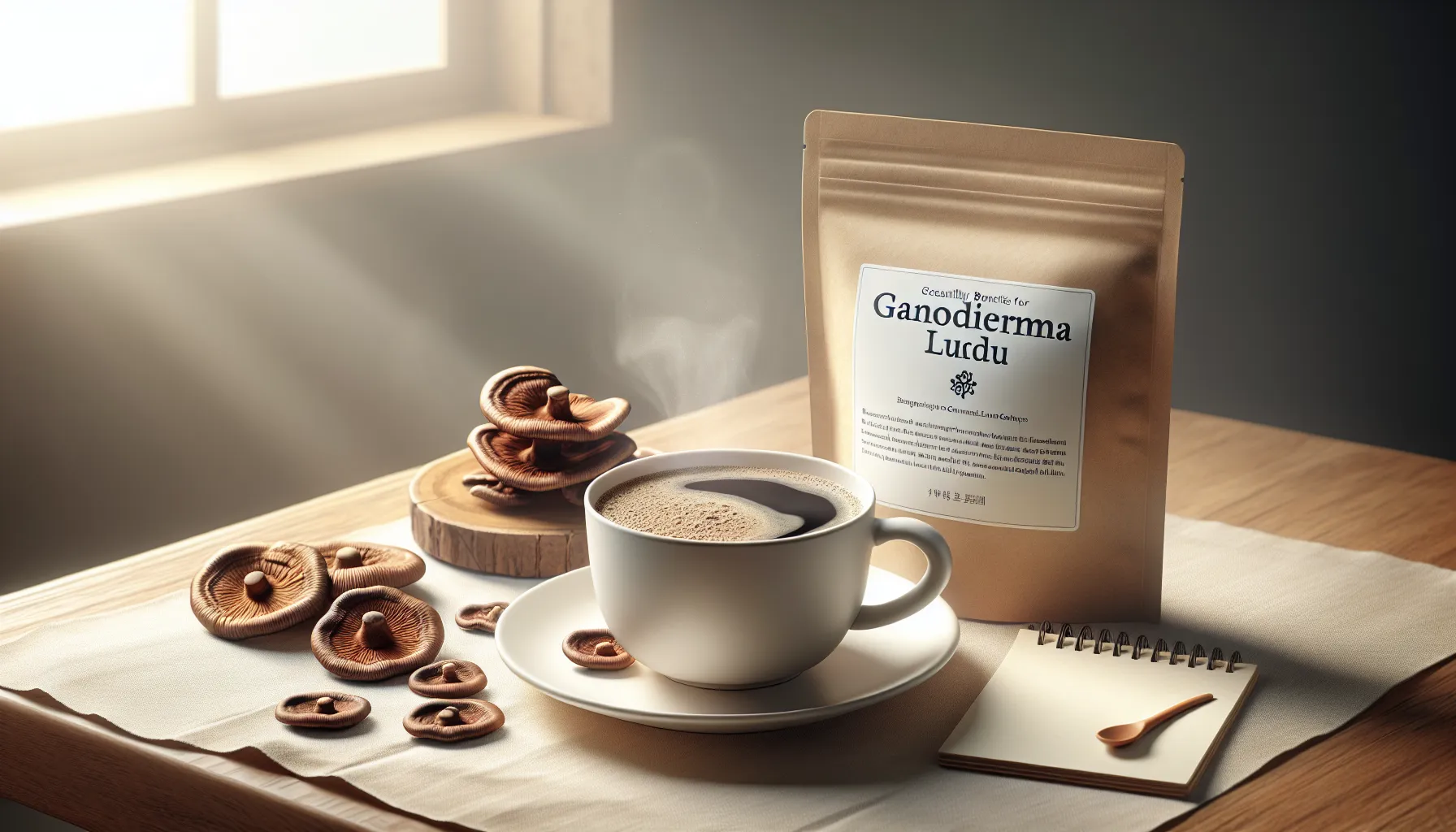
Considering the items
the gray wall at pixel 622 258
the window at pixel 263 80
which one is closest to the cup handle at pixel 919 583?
the gray wall at pixel 622 258

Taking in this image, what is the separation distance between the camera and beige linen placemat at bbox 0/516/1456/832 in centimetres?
60

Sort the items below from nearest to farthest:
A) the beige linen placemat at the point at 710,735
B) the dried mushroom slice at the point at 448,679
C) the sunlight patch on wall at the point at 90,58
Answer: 1. the beige linen placemat at the point at 710,735
2. the dried mushroom slice at the point at 448,679
3. the sunlight patch on wall at the point at 90,58

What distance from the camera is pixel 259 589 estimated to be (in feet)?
2.62

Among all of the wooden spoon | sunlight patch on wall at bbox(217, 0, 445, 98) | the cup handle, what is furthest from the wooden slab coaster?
sunlight patch on wall at bbox(217, 0, 445, 98)

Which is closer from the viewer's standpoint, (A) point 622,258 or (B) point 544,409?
(B) point 544,409

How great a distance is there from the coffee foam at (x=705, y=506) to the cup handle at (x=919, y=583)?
0.02m

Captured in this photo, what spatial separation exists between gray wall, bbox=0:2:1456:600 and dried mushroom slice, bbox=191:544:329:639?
95cm

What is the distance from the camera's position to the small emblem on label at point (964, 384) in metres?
0.81

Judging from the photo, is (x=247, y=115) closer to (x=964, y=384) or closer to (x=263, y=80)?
(x=263, y=80)

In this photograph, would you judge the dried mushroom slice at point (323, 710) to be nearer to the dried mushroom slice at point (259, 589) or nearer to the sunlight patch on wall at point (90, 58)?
the dried mushroom slice at point (259, 589)

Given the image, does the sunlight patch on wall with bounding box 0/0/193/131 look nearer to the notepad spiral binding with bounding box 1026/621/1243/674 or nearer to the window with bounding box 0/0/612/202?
the window with bounding box 0/0/612/202

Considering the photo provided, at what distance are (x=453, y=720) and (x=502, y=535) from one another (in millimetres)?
201

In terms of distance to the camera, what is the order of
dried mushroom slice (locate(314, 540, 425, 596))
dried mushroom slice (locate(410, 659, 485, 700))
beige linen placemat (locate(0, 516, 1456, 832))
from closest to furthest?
beige linen placemat (locate(0, 516, 1456, 832)) → dried mushroom slice (locate(410, 659, 485, 700)) → dried mushroom slice (locate(314, 540, 425, 596))

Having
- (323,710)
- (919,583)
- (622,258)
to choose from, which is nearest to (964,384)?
(919,583)
